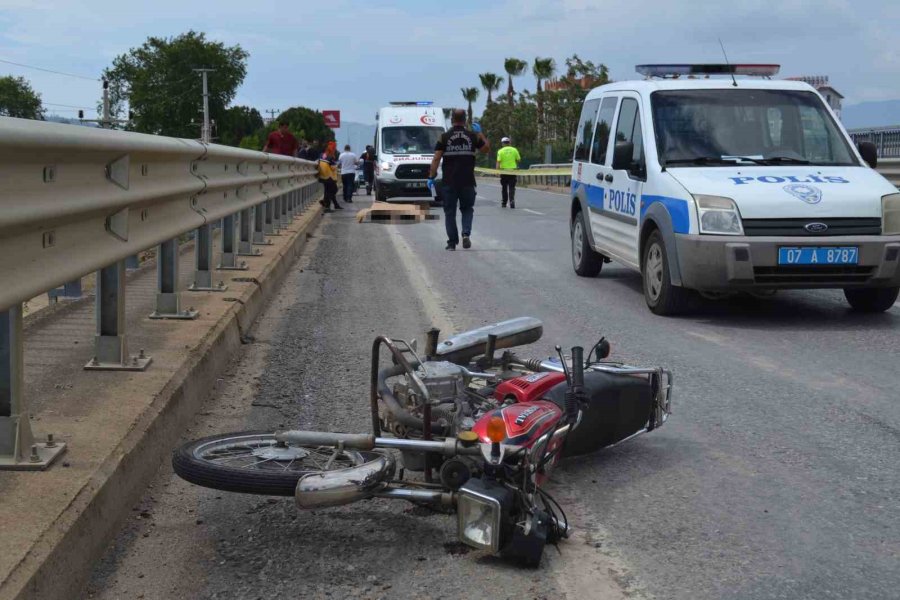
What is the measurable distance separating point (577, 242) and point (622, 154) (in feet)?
8.79

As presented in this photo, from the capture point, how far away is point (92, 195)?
4672 mm

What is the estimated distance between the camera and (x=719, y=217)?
30.0 feet

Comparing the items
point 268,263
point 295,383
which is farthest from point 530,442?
point 268,263

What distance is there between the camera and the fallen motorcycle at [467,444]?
3.84 meters

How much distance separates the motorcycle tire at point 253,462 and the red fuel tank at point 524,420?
1.44ft

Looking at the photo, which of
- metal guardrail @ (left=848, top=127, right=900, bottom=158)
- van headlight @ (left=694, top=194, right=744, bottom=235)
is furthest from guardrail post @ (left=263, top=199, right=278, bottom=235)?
metal guardrail @ (left=848, top=127, right=900, bottom=158)

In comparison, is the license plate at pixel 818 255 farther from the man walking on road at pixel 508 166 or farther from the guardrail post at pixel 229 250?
the man walking on road at pixel 508 166

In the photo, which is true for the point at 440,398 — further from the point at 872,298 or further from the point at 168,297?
the point at 872,298

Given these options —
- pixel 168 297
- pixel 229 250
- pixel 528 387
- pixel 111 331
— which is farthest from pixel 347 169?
pixel 528 387

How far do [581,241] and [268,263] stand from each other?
136 inches

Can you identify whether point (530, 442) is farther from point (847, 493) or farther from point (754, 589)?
point (847, 493)

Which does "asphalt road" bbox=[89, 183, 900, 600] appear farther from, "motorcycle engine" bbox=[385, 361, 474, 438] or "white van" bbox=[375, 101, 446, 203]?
"white van" bbox=[375, 101, 446, 203]

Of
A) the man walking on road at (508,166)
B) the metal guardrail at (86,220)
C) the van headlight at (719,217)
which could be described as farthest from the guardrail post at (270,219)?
the man walking on road at (508,166)

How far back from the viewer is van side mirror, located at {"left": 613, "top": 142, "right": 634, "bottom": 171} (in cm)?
1032
